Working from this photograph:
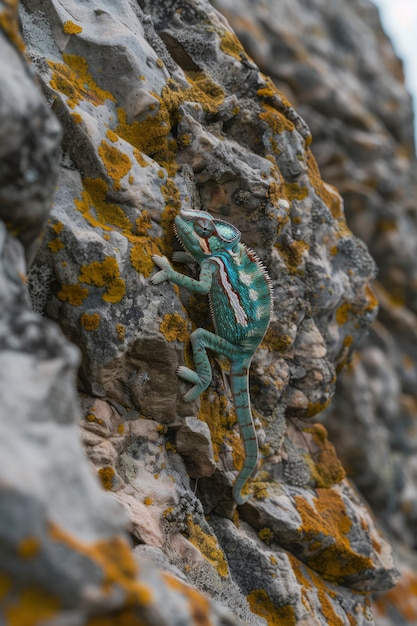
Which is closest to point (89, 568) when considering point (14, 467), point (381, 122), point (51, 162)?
point (14, 467)

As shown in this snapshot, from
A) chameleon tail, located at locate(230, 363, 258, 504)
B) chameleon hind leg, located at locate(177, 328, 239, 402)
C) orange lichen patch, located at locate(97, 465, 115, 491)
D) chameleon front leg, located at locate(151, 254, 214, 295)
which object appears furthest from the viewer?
chameleon tail, located at locate(230, 363, 258, 504)

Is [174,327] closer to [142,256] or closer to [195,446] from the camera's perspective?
[142,256]

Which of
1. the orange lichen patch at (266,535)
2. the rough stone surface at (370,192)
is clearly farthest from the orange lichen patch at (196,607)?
the rough stone surface at (370,192)

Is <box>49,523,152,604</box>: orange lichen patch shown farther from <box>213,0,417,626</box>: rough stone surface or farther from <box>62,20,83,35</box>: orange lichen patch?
<box>213,0,417,626</box>: rough stone surface

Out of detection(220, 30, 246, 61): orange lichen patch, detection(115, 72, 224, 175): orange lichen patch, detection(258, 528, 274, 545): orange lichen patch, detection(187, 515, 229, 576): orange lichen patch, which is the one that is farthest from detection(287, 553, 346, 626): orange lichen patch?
detection(220, 30, 246, 61): orange lichen patch

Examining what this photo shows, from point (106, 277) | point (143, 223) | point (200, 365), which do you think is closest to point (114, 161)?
point (143, 223)

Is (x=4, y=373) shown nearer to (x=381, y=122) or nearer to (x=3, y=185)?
(x=3, y=185)
